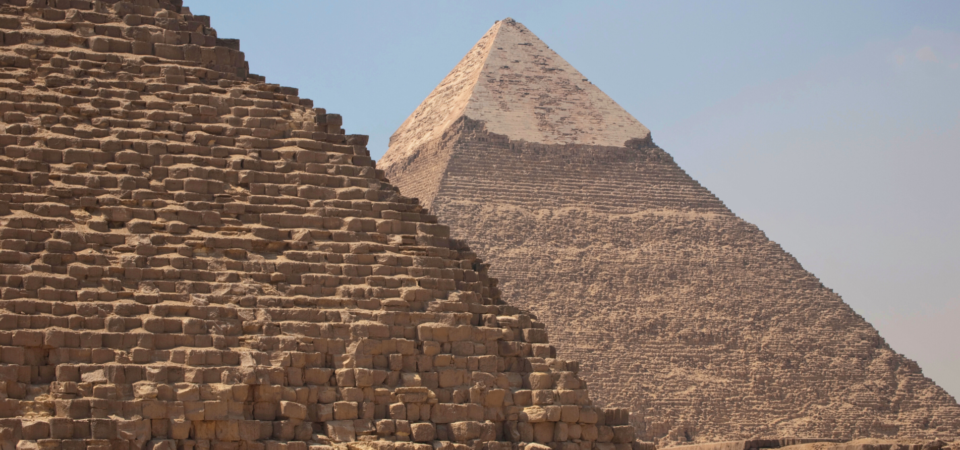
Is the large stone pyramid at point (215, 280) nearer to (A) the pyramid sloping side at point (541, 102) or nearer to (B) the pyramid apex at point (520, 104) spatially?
(B) the pyramid apex at point (520, 104)

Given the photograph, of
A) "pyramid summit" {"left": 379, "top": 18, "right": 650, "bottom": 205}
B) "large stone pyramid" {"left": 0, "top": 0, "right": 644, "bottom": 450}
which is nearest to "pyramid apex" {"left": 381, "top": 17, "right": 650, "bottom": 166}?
"pyramid summit" {"left": 379, "top": 18, "right": 650, "bottom": 205}

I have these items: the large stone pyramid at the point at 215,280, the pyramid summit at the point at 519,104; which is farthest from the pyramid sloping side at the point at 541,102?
the large stone pyramid at the point at 215,280

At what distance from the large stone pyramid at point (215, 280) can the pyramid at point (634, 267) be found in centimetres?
4269

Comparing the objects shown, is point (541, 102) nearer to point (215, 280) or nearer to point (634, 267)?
point (634, 267)

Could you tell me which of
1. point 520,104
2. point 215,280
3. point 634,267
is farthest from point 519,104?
point 215,280

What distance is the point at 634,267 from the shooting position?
68.6 meters

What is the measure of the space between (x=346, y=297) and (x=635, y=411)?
43214 mm

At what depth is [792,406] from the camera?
5819 centimetres

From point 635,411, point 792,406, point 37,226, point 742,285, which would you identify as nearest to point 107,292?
point 37,226

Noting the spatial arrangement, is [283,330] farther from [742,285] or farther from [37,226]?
[742,285]

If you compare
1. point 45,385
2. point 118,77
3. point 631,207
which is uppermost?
point 631,207

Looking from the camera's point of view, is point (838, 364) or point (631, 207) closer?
point (838, 364)

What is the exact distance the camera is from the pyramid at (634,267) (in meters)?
57.5

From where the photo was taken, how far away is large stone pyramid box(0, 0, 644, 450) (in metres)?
9.23
